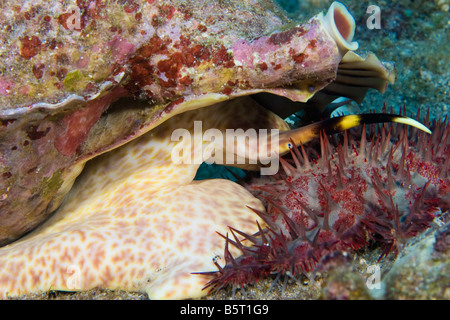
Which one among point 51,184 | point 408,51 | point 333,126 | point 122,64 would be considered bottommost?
point 51,184

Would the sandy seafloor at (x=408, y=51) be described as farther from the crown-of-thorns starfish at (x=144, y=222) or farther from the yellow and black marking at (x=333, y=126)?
the yellow and black marking at (x=333, y=126)

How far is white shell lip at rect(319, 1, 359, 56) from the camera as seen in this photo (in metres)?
1.63

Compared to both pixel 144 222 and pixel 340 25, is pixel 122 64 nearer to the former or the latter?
pixel 144 222

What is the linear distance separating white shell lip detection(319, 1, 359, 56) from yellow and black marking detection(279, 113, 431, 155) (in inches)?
18.7

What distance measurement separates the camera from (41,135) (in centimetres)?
177

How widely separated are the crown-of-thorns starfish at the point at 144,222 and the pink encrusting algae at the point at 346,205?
0.67 ft

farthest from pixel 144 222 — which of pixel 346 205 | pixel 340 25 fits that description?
pixel 340 25

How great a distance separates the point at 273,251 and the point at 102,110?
120cm

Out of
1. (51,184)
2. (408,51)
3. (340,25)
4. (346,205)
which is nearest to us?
(340,25)

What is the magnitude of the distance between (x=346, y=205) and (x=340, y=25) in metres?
0.94

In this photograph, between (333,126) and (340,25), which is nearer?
(340,25)

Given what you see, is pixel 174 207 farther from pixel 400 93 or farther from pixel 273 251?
pixel 400 93

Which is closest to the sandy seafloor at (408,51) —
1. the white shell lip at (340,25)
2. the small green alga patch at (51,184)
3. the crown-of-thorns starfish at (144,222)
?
the crown-of-thorns starfish at (144,222)

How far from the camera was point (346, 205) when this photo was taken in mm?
1874
